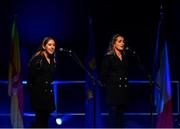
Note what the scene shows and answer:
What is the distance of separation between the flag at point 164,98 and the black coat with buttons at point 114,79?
1400mm

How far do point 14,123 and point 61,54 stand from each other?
349cm

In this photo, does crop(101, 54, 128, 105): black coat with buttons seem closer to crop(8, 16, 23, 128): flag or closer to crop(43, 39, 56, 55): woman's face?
crop(43, 39, 56, 55): woman's face

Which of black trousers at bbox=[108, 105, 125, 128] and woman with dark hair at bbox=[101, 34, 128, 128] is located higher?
woman with dark hair at bbox=[101, 34, 128, 128]

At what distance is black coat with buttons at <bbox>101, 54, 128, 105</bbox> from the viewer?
24.2 feet

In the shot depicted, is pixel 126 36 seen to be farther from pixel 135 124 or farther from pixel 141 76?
pixel 135 124

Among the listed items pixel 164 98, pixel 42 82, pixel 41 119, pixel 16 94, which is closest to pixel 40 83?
pixel 42 82

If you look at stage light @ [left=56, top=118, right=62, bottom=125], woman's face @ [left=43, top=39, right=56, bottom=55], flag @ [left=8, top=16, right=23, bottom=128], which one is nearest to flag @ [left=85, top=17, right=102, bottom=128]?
stage light @ [left=56, top=118, right=62, bottom=125]

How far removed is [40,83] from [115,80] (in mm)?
1130

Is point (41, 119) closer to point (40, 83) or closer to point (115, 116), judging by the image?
point (40, 83)

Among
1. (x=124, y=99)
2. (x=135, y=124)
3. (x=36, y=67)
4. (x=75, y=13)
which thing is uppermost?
(x=75, y=13)

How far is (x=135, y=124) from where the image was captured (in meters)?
9.71

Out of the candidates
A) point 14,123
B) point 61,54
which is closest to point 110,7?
point 61,54

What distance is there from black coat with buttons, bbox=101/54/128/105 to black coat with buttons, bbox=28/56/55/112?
2.73 ft

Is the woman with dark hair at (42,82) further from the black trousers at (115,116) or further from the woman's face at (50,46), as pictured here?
the black trousers at (115,116)
